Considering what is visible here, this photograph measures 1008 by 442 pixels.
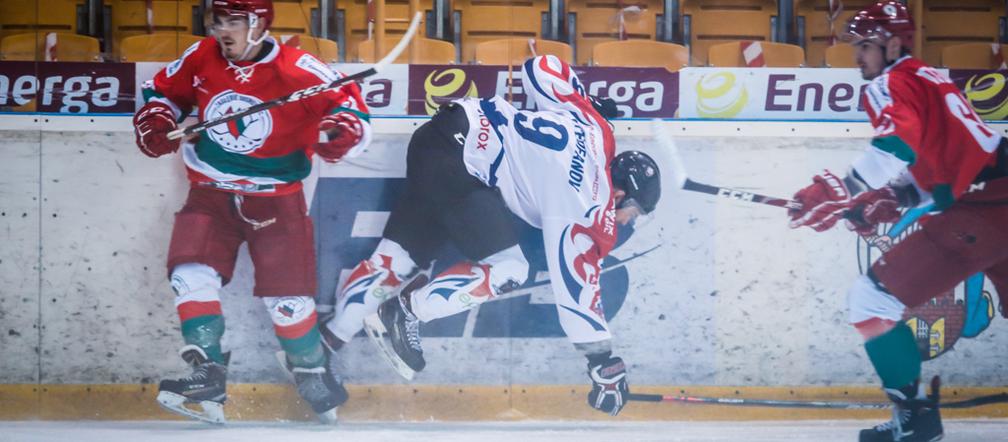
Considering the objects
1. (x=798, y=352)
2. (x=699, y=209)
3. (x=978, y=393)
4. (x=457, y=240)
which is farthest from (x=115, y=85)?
(x=978, y=393)

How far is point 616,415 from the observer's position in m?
3.94

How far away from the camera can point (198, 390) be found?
3717 mm

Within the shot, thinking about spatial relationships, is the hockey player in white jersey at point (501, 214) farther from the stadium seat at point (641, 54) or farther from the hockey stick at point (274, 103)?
the hockey stick at point (274, 103)

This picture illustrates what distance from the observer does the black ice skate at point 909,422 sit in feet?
12.2

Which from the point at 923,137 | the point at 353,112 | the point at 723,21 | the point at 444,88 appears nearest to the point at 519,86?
the point at 444,88

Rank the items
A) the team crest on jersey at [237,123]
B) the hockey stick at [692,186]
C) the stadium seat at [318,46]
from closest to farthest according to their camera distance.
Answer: the team crest on jersey at [237,123] → the stadium seat at [318,46] → the hockey stick at [692,186]

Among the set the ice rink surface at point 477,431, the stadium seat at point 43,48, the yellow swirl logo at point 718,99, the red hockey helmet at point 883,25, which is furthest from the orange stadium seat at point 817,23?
the stadium seat at point 43,48

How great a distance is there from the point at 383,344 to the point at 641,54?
1.29 meters

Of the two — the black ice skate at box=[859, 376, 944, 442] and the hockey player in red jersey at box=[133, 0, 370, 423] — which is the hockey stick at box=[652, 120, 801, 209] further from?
the hockey player in red jersey at box=[133, 0, 370, 423]

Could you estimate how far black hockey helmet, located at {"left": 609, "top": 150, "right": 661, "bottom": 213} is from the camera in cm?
389

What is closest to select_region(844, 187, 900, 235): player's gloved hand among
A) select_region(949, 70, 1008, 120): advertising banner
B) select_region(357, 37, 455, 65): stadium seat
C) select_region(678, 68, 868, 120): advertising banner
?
select_region(678, 68, 868, 120): advertising banner

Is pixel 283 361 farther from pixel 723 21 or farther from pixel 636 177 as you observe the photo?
pixel 723 21

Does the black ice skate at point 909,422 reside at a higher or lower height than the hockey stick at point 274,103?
lower

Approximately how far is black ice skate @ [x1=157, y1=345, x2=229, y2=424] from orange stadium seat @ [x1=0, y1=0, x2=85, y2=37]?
3.70 feet
